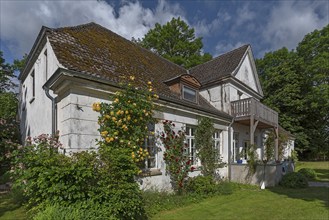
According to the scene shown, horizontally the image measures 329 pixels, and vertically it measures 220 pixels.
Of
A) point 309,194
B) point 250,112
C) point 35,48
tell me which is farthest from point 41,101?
point 309,194

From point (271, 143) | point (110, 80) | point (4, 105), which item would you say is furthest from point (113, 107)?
point (4, 105)

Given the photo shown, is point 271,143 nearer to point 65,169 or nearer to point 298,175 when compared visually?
point 298,175

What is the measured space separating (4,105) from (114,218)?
17.1 m

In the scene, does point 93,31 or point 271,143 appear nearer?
point 93,31

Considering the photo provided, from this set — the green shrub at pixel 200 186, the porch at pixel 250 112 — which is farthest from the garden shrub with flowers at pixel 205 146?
the porch at pixel 250 112

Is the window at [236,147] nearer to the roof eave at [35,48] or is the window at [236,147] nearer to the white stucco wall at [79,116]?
the white stucco wall at [79,116]

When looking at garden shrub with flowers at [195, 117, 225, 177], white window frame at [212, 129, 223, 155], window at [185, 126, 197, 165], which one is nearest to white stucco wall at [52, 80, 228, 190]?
window at [185, 126, 197, 165]

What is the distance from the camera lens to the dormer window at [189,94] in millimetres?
11498

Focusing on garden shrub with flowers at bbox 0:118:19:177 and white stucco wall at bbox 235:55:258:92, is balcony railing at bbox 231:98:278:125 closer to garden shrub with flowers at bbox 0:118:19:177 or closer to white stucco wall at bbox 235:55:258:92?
white stucco wall at bbox 235:55:258:92

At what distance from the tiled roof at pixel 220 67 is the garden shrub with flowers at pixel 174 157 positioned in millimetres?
6698

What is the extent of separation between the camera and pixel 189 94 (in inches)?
471

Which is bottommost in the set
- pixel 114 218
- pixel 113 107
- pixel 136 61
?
pixel 114 218

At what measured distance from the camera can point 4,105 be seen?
1791cm

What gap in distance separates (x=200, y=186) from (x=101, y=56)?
6541 millimetres
